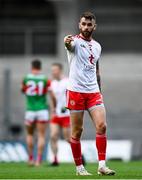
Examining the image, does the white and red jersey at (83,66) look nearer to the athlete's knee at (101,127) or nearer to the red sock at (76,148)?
the athlete's knee at (101,127)

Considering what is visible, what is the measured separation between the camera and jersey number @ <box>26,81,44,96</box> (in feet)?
66.2

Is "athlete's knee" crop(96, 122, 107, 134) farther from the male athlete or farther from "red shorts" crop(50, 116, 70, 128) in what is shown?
"red shorts" crop(50, 116, 70, 128)

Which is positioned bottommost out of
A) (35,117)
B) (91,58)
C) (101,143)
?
(35,117)

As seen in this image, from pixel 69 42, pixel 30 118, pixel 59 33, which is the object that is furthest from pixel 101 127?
pixel 59 33

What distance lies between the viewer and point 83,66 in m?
13.4

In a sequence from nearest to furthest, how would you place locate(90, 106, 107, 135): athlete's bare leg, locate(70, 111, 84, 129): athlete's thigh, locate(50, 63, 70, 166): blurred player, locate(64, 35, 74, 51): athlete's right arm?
locate(64, 35, 74, 51): athlete's right arm, locate(90, 106, 107, 135): athlete's bare leg, locate(70, 111, 84, 129): athlete's thigh, locate(50, 63, 70, 166): blurred player

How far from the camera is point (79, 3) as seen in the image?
3422 centimetres

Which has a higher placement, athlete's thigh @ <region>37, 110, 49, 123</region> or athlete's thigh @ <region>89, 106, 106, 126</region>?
athlete's thigh @ <region>89, 106, 106, 126</region>

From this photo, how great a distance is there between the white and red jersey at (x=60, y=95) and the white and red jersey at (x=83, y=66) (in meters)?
7.04

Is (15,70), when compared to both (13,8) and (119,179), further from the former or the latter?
(119,179)

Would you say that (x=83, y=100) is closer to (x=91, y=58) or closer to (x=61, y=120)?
(x=91, y=58)

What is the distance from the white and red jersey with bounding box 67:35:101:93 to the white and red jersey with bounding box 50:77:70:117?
23.1 ft

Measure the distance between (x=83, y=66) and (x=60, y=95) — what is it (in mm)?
7316

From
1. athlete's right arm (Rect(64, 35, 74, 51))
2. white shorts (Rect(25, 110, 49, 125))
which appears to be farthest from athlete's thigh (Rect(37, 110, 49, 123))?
athlete's right arm (Rect(64, 35, 74, 51))
